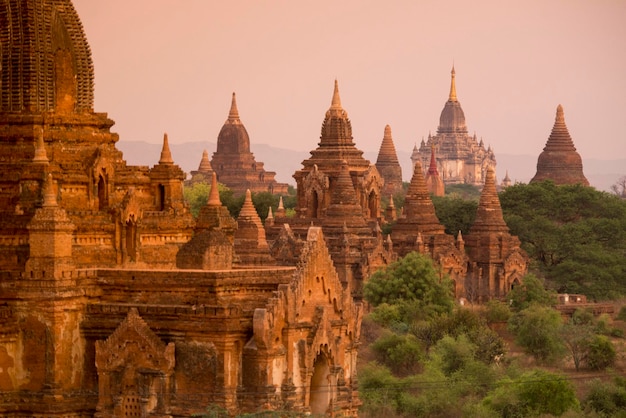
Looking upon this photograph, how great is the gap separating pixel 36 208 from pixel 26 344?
2631mm

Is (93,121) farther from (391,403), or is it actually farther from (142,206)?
(391,403)

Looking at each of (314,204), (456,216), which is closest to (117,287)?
(314,204)

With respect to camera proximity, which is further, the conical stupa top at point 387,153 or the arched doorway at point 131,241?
the conical stupa top at point 387,153

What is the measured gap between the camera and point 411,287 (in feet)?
217

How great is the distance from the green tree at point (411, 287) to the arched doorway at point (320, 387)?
24.9 meters

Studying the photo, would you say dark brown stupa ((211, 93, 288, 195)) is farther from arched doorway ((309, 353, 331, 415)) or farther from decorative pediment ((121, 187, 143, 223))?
arched doorway ((309, 353, 331, 415))

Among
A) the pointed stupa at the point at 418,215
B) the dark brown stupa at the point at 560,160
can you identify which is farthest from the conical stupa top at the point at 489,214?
the dark brown stupa at the point at 560,160

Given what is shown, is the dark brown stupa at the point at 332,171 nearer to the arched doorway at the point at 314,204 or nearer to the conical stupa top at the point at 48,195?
the arched doorway at the point at 314,204

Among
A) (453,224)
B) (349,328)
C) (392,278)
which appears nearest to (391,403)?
(349,328)

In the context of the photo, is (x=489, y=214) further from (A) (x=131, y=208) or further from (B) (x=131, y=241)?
(B) (x=131, y=241)

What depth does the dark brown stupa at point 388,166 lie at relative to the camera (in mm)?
122875

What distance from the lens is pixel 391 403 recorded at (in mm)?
48219

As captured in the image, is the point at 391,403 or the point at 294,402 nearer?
the point at 294,402

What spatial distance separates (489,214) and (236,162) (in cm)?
4075
